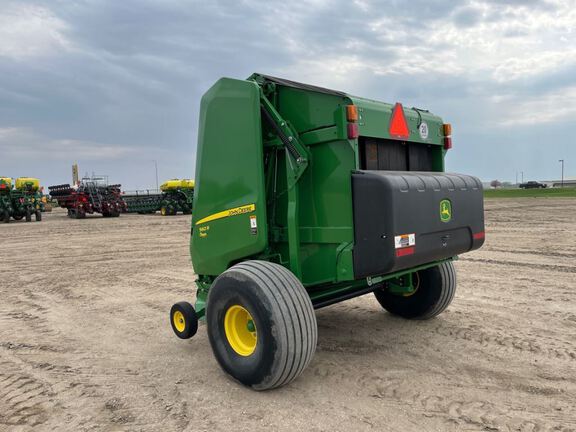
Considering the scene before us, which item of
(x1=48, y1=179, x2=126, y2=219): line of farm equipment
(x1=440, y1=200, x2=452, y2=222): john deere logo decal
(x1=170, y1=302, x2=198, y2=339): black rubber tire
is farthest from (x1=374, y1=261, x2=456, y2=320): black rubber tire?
(x1=48, y1=179, x2=126, y2=219): line of farm equipment

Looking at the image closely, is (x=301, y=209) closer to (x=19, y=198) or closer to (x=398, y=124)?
(x=398, y=124)

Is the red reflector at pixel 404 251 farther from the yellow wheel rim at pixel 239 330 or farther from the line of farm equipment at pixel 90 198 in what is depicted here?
the line of farm equipment at pixel 90 198

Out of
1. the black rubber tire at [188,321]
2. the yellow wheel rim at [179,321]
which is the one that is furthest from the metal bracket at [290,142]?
the yellow wheel rim at [179,321]

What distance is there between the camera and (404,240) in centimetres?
327

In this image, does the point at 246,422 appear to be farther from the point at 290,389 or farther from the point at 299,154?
the point at 299,154

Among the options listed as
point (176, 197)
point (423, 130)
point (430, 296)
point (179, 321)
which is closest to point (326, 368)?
point (179, 321)

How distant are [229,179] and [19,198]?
81.3 feet

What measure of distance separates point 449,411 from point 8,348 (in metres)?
4.09

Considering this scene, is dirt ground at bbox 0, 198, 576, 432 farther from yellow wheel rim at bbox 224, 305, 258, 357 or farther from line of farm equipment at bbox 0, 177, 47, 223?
line of farm equipment at bbox 0, 177, 47, 223

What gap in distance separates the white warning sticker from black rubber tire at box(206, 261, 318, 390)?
0.74 m

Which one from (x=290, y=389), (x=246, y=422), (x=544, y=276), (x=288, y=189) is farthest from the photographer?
(x=544, y=276)

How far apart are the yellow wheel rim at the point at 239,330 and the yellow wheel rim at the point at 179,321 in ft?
2.92

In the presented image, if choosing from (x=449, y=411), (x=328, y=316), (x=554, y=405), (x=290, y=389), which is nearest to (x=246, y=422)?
(x=290, y=389)

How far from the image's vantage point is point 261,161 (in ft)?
12.0
